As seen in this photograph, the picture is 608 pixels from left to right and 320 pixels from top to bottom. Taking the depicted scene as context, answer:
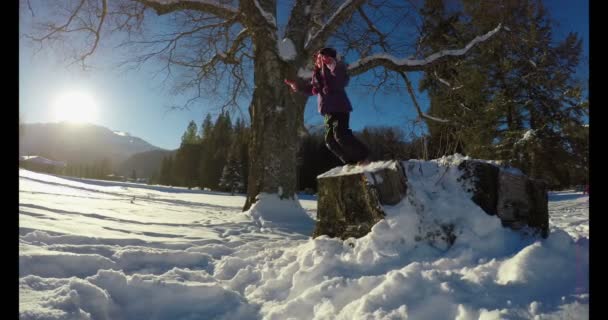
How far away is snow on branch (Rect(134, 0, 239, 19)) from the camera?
6.27 metres

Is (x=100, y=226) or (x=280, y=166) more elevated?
(x=280, y=166)

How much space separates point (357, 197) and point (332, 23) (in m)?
4.83

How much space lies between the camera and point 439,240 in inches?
101

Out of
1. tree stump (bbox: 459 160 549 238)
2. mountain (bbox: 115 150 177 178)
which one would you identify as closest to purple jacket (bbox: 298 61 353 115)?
tree stump (bbox: 459 160 549 238)

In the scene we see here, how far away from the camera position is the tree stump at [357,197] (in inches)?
114

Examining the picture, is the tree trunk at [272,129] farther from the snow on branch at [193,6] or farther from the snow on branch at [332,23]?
the snow on branch at [193,6]

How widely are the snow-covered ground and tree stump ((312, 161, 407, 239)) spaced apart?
0.40ft

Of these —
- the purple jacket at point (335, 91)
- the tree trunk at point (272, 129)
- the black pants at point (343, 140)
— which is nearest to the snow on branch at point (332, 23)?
the tree trunk at point (272, 129)

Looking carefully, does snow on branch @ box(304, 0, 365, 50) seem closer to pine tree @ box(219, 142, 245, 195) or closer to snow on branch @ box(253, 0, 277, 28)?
snow on branch @ box(253, 0, 277, 28)

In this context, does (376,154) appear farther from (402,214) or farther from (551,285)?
(551,285)

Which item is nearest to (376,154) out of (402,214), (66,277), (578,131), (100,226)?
(402,214)

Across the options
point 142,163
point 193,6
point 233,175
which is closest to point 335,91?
point 193,6

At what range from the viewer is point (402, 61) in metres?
6.71
